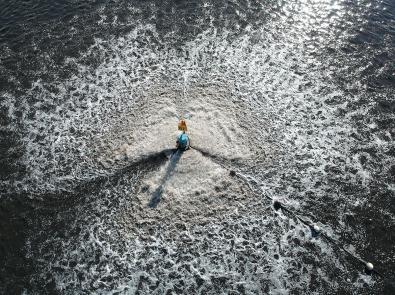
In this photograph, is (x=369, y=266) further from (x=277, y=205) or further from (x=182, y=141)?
(x=182, y=141)

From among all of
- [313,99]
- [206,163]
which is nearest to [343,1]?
[313,99]

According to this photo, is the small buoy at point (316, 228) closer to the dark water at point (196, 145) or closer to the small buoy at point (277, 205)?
the dark water at point (196, 145)

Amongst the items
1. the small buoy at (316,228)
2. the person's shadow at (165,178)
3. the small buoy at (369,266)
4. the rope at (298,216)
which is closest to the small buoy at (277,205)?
the rope at (298,216)

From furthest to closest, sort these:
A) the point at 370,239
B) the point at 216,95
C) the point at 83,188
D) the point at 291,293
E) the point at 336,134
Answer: the point at 216,95
the point at 336,134
the point at 83,188
the point at 370,239
the point at 291,293

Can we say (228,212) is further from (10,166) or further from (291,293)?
(10,166)

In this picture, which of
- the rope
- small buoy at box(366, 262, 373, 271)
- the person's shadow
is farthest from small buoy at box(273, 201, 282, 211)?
the person's shadow
